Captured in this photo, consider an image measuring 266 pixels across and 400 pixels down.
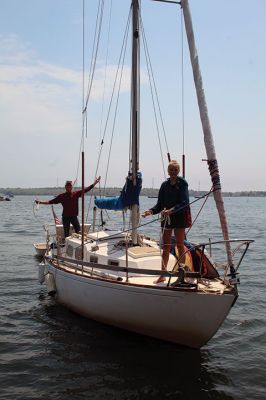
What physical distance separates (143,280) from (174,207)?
5.32 feet

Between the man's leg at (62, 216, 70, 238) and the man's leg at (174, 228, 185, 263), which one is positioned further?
the man's leg at (62, 216, 70, 238)

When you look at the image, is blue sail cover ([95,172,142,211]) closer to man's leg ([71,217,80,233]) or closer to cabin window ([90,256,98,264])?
cabin window ([90,256,98,264])

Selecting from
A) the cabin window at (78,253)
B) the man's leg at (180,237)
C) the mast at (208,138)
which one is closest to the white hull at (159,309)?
the mast at (208,138)

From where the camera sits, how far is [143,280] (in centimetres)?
932

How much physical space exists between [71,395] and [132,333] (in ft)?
7.72

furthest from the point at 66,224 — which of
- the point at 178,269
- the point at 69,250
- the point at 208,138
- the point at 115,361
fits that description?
the point at 208,138

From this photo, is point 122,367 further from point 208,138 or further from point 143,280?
point 208,138


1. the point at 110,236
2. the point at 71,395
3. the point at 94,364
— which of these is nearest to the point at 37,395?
the point at 71,395

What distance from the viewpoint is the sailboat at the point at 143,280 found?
8.33 m

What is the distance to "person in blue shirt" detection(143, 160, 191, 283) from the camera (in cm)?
917

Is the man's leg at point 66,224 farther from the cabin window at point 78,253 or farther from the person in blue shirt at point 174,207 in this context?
the person in blue shirt at point 174,207

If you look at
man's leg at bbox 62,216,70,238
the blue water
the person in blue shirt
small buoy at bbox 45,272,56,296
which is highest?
the person in blue shirt

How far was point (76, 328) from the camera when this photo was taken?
35.3 ft

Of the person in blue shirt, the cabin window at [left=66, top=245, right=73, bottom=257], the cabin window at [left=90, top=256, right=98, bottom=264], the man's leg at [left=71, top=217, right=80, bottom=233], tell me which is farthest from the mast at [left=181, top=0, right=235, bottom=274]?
the man's leg at [left=71, top=217, right=80, bottom=233]
